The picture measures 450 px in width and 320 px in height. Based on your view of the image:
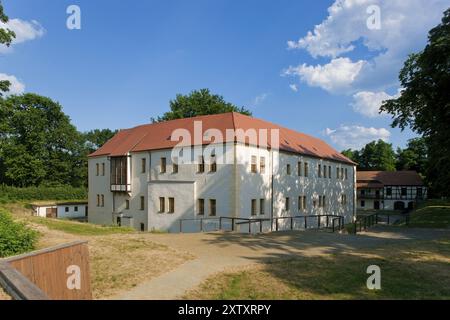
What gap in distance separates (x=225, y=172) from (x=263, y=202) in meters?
4.20

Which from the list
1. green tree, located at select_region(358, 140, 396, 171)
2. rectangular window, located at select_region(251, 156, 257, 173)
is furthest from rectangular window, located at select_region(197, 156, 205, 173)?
green tree, located at select_region(358, 140, 396, 171)

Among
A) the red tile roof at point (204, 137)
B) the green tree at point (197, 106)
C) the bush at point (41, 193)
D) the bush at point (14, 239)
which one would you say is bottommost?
the bush at point (41, 193)

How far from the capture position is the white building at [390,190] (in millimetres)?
60469

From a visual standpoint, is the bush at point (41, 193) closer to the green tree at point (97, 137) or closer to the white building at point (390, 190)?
the green tree at point (97, 137)

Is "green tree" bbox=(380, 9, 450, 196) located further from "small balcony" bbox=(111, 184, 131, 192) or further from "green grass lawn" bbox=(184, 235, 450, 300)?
"small balcony" bbox=(111, 184, 131, 192)

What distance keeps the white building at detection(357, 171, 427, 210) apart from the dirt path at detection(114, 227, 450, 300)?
46127 millimetres

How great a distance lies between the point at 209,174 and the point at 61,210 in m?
28.3

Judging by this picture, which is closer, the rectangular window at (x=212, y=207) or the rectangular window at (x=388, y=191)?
the rectangular window at (x=212, y=207)

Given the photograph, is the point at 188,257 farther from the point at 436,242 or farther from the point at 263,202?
the point at 263,202

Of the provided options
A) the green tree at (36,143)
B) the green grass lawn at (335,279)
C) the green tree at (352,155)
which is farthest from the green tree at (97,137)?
the green grass lawn at (335,279)

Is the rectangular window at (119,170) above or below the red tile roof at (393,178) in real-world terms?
above

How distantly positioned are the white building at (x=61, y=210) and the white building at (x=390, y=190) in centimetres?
4774

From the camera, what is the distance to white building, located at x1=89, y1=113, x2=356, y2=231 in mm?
24984
